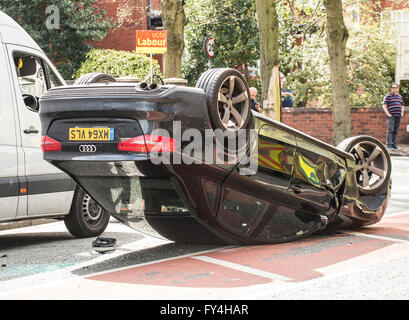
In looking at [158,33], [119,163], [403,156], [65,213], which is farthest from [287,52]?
[119,163]

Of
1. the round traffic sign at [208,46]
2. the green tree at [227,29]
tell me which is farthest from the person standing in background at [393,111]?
the green tree at [227,29]

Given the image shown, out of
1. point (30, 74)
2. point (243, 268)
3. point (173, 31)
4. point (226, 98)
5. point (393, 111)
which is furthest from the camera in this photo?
point (393, 111)

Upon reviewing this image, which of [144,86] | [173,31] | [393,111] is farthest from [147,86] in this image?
[393,111]

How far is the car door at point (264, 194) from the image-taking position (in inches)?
264

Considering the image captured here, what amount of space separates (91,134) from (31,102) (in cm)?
207

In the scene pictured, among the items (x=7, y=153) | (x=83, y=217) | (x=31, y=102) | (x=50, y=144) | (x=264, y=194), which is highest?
(x=31, y=102)

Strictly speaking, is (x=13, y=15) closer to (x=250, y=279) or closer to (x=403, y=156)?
(x=403, y=156)

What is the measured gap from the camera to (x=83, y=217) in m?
8.57

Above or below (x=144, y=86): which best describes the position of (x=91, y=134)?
below

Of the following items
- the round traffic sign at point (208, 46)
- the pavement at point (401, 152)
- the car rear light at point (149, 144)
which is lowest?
the pavement at point (401, 152)

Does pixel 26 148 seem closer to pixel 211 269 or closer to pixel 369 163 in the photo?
pixel 211 269

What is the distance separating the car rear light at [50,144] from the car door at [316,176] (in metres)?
2.37

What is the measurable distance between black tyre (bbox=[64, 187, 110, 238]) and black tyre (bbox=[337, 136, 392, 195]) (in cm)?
302

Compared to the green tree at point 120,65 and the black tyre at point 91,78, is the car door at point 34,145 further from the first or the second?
the green tree at point 120,65
